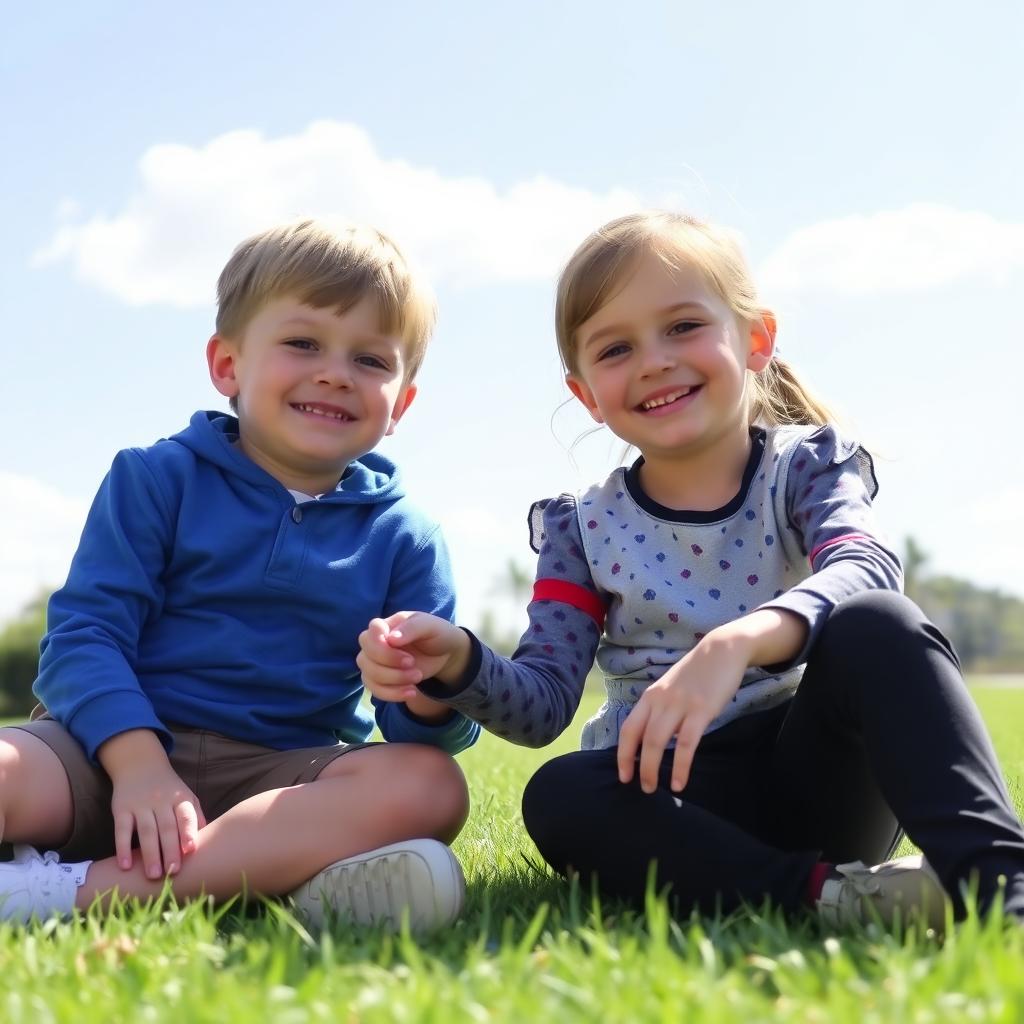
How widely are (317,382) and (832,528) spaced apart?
1197mm

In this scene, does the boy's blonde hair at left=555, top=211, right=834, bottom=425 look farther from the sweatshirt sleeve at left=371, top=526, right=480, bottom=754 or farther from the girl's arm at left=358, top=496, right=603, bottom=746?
the sweatshirt sleeve at left=371, top=526, right=480, bottom=754

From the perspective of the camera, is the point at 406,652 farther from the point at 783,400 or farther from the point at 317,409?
the point at 783,400

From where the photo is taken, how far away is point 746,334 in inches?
116

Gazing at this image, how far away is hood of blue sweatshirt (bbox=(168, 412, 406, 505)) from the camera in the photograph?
296 centimetres

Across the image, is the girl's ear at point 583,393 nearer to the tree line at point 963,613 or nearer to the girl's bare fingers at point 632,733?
the girl's bare fingers at point 632,733

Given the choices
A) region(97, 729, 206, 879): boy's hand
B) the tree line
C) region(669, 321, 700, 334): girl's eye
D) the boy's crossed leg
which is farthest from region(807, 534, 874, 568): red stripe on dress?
the tree line

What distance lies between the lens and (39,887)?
2270 mm

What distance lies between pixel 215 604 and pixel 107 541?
0.27 m

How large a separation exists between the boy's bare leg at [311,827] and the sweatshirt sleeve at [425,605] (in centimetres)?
13

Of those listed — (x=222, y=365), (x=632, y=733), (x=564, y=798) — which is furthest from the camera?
(x=222, y=365)

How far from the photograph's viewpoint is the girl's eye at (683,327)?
280 cm

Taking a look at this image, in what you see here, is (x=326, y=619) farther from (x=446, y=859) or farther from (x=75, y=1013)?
(x=75, y=1013)

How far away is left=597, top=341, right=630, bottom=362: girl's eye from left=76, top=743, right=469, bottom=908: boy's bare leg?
38.2 inches

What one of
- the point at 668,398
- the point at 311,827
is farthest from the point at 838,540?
the point at 311,827
